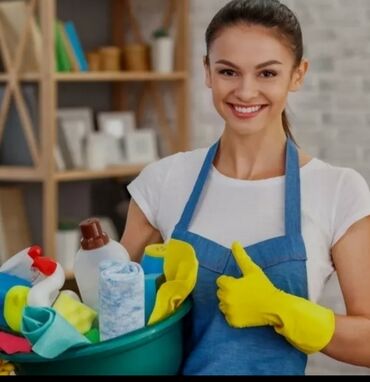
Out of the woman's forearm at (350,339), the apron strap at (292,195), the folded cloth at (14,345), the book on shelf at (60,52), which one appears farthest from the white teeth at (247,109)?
the book on shelf at (60,52)

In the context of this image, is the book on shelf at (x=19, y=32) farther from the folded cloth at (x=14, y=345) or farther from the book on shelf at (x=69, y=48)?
the folded cloth at (x=14, y=345)

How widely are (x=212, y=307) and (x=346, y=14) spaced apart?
103 inches

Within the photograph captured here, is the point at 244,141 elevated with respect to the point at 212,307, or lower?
elevated

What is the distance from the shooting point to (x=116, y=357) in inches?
45.1

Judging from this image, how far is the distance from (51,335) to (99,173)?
277 centimetres

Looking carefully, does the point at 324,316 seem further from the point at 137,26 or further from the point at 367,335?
the point at 137,26

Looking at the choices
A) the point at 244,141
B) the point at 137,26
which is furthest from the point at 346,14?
the point at 244,141

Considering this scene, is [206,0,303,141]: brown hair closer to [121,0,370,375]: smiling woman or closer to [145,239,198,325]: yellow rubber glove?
[121,0,370,375]: smiling woman

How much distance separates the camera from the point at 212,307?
4.29 feet

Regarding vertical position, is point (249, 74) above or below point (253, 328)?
above

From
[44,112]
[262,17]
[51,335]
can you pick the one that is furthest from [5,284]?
[44,112]

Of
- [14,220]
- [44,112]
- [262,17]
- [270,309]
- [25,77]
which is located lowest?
[14,220]

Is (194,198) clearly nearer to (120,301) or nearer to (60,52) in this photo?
(120,301)

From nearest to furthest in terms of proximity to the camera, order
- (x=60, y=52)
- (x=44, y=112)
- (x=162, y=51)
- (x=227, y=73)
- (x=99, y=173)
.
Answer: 1. (x=227, y=73)
2. (x=44, y=112)
3. (x=60, y=52)
4. (x=99, y=173)
5. (x=162, y=51)
